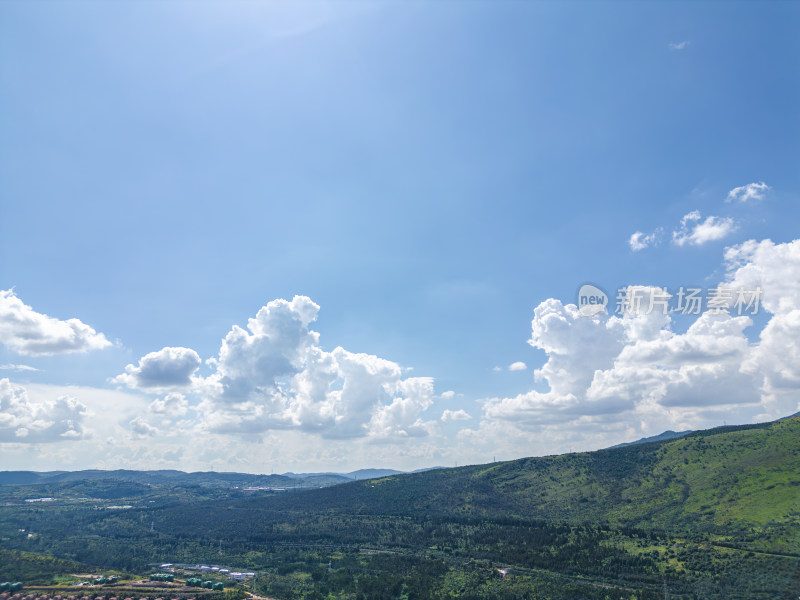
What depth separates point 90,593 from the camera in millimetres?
175875

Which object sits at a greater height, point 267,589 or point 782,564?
point 782,564

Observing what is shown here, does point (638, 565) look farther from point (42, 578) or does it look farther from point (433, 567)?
point (42, 578)

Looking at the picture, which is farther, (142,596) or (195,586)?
(195,586)

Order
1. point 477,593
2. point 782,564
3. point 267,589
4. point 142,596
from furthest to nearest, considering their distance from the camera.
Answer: point 267,589, point 142,596, point 477,593, point 782,564

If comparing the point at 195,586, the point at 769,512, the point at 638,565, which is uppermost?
the point at 769,512

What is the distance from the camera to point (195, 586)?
7692 inches

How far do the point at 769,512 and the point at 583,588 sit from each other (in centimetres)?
10115

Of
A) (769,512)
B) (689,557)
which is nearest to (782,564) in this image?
(689,557)

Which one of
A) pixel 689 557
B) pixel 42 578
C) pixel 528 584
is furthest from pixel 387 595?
pixel 42 578

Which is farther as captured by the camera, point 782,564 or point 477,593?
point 477,593

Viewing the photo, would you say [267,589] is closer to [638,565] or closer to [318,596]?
[318,596]

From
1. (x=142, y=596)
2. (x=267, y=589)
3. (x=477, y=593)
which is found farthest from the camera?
(x=267, y=589)

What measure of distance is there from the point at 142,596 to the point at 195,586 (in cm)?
2546

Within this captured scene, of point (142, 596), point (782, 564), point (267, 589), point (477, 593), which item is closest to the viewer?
point (782, 564)
